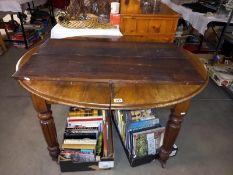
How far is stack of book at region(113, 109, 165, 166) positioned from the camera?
1212mm

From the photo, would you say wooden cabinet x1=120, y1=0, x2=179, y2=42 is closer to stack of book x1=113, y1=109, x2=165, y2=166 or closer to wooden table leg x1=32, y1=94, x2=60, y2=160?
stack of book x1=113, y1=109, x2=165, y2=166

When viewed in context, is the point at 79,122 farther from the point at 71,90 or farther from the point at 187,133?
the point at 187,133

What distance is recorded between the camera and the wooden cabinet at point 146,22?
172cm

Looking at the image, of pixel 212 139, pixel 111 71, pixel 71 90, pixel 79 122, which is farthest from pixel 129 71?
pixel 212 139

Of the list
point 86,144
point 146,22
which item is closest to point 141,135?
point 86,144

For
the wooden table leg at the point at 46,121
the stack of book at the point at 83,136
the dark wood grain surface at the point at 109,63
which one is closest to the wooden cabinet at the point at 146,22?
the dark wood grain surface at the point at 109,63

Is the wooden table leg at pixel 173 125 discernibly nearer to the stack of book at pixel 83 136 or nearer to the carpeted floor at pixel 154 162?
the carpeted floor at pixel 154 162

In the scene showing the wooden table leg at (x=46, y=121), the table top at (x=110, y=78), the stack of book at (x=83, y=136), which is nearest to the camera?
the table top at (x=110, y=78)

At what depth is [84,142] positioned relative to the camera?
3.93ft

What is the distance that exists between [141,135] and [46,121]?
0.57 metres

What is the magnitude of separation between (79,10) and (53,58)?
963 millimetres

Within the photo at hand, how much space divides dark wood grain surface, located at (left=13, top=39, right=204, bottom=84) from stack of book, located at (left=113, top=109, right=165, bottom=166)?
377 mm

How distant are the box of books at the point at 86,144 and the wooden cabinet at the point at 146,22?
85 centimetres

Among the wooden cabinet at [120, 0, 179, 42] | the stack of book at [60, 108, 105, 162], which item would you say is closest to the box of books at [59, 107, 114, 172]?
the stack of book at [60, 108, 105, 162]
